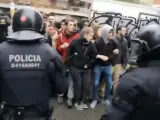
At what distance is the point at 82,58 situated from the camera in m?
5.96

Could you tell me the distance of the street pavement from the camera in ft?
19.0

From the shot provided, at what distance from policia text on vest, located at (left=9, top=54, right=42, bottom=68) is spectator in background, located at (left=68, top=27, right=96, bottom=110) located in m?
2.97

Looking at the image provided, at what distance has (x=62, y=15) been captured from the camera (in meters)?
13.3

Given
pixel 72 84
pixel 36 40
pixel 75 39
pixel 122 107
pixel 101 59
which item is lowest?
pixel 72 84

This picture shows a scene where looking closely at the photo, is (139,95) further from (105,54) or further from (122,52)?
(122,52)

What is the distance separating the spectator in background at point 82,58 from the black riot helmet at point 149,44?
3573mm

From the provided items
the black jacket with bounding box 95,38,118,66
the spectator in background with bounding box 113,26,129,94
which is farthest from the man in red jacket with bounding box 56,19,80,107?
the spectator in background with bounding box 113,26,129,94

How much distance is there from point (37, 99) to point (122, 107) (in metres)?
1.14

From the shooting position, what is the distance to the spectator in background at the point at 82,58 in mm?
5930

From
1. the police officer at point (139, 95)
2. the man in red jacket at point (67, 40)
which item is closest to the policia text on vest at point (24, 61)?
the police officer at point (139, 95)

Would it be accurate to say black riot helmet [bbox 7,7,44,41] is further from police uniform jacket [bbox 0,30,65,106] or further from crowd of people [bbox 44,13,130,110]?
crowd of people [bbox 44,13,130,110]

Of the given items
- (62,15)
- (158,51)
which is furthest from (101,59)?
(62,15)

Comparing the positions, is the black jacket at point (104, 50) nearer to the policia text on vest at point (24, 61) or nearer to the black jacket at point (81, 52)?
the black jacket at point (81, 52)

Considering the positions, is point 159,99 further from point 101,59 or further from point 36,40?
point 101,59
